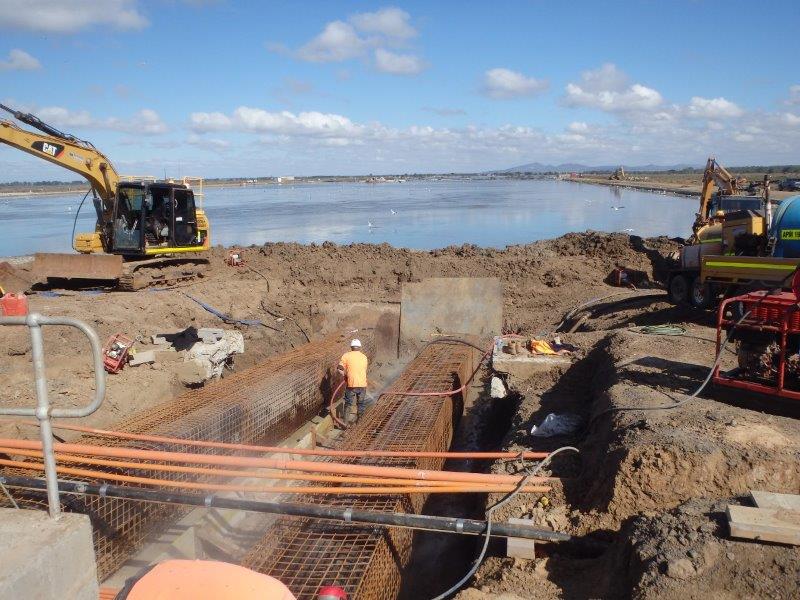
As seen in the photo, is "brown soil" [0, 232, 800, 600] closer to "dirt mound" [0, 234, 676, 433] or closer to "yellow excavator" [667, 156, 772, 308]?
"dirt mound" [0, 234, 676, 433]

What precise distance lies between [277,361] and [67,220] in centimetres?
5065

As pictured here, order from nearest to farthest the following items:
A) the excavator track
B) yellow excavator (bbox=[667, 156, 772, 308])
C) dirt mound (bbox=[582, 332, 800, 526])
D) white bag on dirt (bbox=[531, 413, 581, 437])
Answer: dirt mound (bbox=[582, 332, 800, 526]) → white bag on dirt (bbox=[531, 413, 581, 437]) → yellow excavator (bbox=[667, 156, 772, 308]) → the excavator track

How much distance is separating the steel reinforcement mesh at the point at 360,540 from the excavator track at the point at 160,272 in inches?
392

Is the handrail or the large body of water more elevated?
the handrail

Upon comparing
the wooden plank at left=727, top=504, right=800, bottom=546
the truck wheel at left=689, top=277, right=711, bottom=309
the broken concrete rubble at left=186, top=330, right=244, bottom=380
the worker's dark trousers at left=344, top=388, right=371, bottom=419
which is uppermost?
the wooden plank at left=727, top=504, right=800, bottom=546

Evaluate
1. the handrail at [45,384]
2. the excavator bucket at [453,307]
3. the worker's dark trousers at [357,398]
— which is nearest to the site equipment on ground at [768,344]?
the worker's dark trousers at [357,398]

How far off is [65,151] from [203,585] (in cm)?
1634

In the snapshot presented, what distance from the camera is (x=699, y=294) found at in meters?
14.0

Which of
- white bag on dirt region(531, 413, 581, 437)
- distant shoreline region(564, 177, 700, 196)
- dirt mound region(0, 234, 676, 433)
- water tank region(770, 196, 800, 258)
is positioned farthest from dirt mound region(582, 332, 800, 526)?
distant shoreline region(564, 177, 700, 196)

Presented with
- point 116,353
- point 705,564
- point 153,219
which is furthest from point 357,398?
point 153,219

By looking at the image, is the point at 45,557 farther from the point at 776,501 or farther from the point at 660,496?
the point at 660,496

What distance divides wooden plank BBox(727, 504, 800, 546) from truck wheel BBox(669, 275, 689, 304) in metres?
11.7

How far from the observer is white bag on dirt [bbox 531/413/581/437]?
7.52 metres

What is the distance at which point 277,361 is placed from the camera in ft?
36.1
